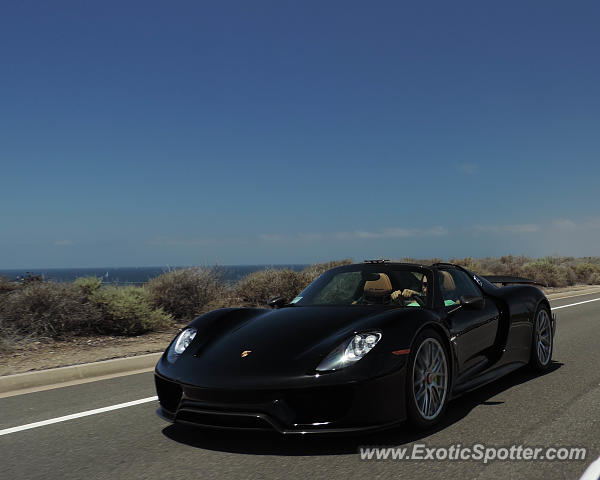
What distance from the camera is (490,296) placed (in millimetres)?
6449

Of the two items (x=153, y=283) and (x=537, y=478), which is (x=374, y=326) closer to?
(x=537, y=478)

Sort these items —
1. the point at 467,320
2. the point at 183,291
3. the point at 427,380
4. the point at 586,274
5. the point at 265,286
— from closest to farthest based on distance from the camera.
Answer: the point at 427,380 → the point at 467,320 → the point at 183,291 → the point at 265,286 → the point at 586,274

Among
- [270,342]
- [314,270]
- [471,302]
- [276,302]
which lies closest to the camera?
[270,342]

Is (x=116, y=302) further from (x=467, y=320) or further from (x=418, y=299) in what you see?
(x=467, y=320)

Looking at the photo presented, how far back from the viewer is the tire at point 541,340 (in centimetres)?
677

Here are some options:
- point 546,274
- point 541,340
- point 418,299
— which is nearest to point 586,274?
point 546,274

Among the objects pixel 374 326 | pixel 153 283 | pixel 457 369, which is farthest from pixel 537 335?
pixel 153 283

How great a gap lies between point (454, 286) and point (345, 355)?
224 centimetres

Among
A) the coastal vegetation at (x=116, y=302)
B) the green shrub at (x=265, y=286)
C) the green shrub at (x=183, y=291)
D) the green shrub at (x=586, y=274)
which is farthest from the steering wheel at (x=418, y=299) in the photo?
the green shrub at (x=586, y=274)

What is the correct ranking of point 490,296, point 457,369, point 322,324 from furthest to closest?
point 490,296, point 457,369, point 322,324

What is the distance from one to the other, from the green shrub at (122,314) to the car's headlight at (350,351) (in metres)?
6.90

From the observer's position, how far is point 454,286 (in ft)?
20.1

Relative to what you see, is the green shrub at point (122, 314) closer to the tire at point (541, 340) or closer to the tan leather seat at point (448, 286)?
the tan leather seat at point (448, 286)

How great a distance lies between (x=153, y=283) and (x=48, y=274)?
6.68ft
